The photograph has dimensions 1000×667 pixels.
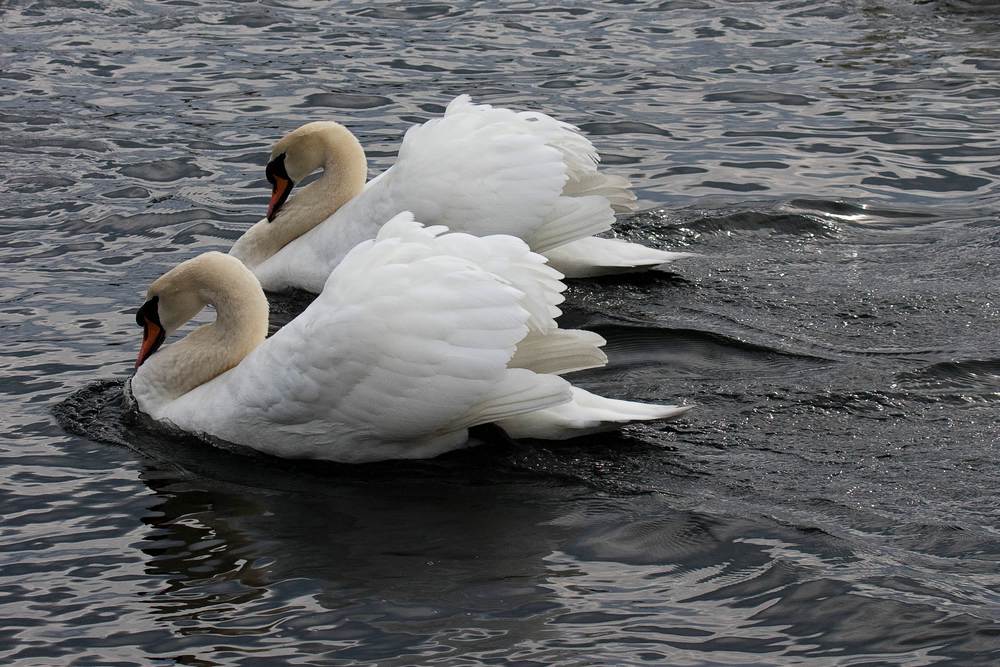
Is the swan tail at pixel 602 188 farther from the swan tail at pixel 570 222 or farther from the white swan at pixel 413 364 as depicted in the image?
the white swan at pixel 413 364

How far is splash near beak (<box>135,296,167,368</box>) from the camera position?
8.20 m

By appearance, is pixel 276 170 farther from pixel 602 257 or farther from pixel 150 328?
pixel 150 328

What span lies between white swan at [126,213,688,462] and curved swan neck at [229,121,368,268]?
2.68 m

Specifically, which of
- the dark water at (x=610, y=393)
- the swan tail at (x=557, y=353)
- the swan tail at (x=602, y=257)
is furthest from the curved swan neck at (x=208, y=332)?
the swan tail at (x=602, y=257)

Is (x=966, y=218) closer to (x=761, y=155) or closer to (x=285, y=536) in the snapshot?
(x=761, y=155)

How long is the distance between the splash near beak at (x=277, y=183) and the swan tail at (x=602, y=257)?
2022 mm

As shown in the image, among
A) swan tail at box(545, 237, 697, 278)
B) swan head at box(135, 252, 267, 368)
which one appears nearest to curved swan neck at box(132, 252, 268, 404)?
swan head at box(135, 252, 267, 368)

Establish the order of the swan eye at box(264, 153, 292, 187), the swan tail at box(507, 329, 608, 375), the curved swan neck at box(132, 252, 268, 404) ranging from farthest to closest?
the swan eye at box(264, 153, 292, 187)
the curved swan neck at box(132, 252, 268, 404)
the swan tail at box(507, 329, 608, 375)

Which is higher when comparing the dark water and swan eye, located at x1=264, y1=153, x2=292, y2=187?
swan eye, located at x1=264, y1=153, x2=292, y2=187

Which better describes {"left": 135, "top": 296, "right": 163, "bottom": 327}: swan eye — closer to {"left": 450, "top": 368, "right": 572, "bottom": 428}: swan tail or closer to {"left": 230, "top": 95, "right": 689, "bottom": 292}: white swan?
{"left": 230, "top": 95, "right": 689, "bottom": 292}: white swan

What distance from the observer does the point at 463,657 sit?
5.67m

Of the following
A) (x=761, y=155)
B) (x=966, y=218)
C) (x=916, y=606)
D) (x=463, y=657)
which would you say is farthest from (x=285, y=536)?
(x=761, y=155)

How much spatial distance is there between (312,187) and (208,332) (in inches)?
103

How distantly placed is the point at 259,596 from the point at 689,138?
716cm
